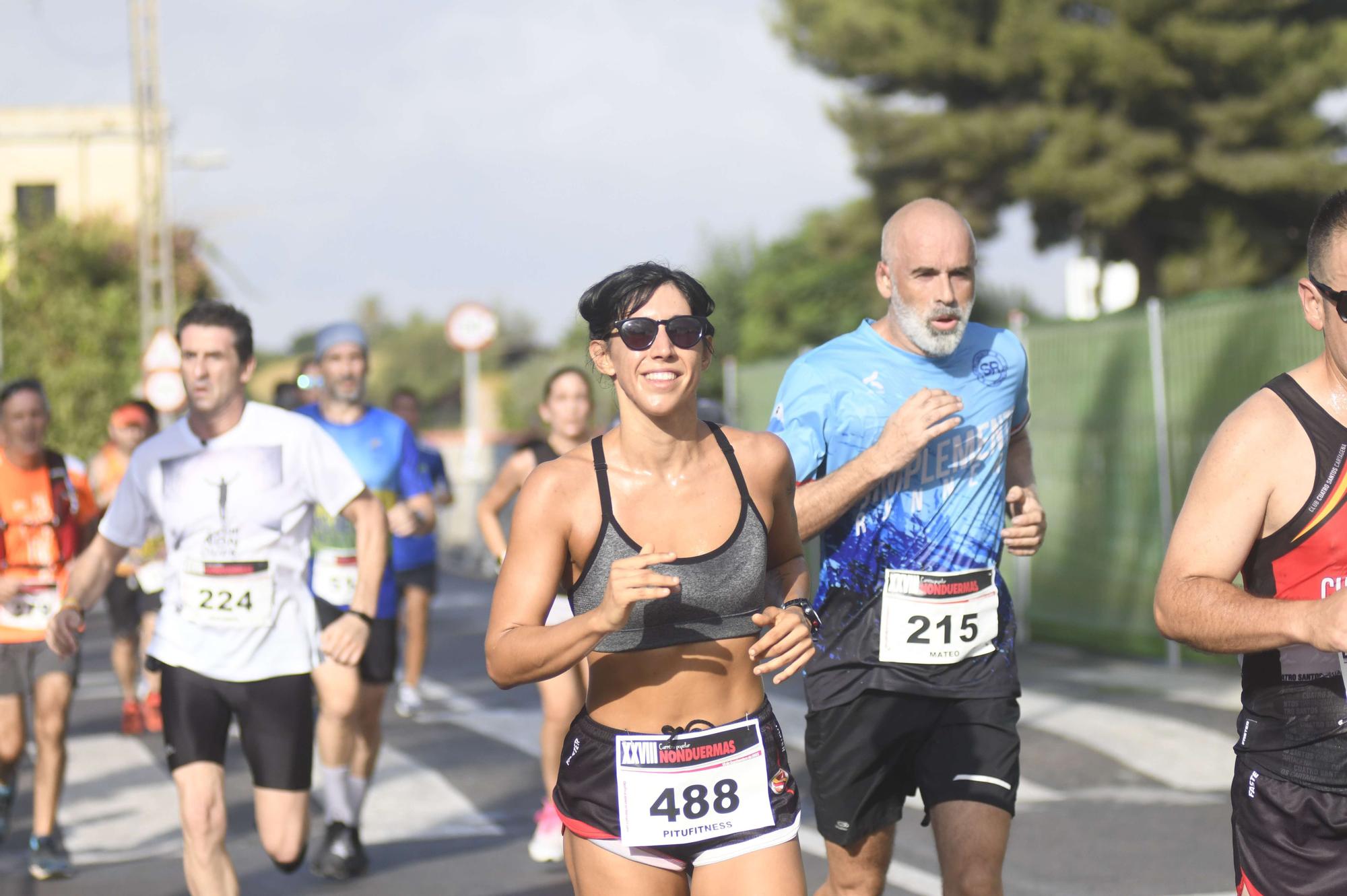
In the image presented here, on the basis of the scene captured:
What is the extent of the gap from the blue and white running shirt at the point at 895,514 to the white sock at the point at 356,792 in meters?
2.97

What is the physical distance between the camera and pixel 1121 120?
2891 cm

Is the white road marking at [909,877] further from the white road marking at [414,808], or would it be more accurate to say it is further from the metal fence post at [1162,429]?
the metal fence post at [1162,429]

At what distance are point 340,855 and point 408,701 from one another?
4.71m

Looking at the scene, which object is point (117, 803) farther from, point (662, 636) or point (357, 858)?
point (662, 636)

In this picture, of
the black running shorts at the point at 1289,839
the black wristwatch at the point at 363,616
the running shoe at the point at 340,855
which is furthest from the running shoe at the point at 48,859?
the black running shorts at the point at 1289,839

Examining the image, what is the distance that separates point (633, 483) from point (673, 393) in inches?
8.8

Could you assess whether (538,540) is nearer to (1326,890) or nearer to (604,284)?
(604,284)

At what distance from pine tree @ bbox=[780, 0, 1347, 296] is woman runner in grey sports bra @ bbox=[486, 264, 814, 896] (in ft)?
84.3

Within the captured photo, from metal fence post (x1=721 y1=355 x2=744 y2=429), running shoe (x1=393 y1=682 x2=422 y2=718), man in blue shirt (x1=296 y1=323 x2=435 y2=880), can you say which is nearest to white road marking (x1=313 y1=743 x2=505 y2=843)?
man in blue shirt (x1=296 y1=323 x2=435 y2=880)

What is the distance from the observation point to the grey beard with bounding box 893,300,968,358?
16.6 ft

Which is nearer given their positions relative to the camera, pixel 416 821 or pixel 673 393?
pixel 673 393

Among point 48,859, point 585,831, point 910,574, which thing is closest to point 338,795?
point 48,859

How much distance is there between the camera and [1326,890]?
3369 mm

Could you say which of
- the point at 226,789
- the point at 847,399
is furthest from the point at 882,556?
the point at 226,789
